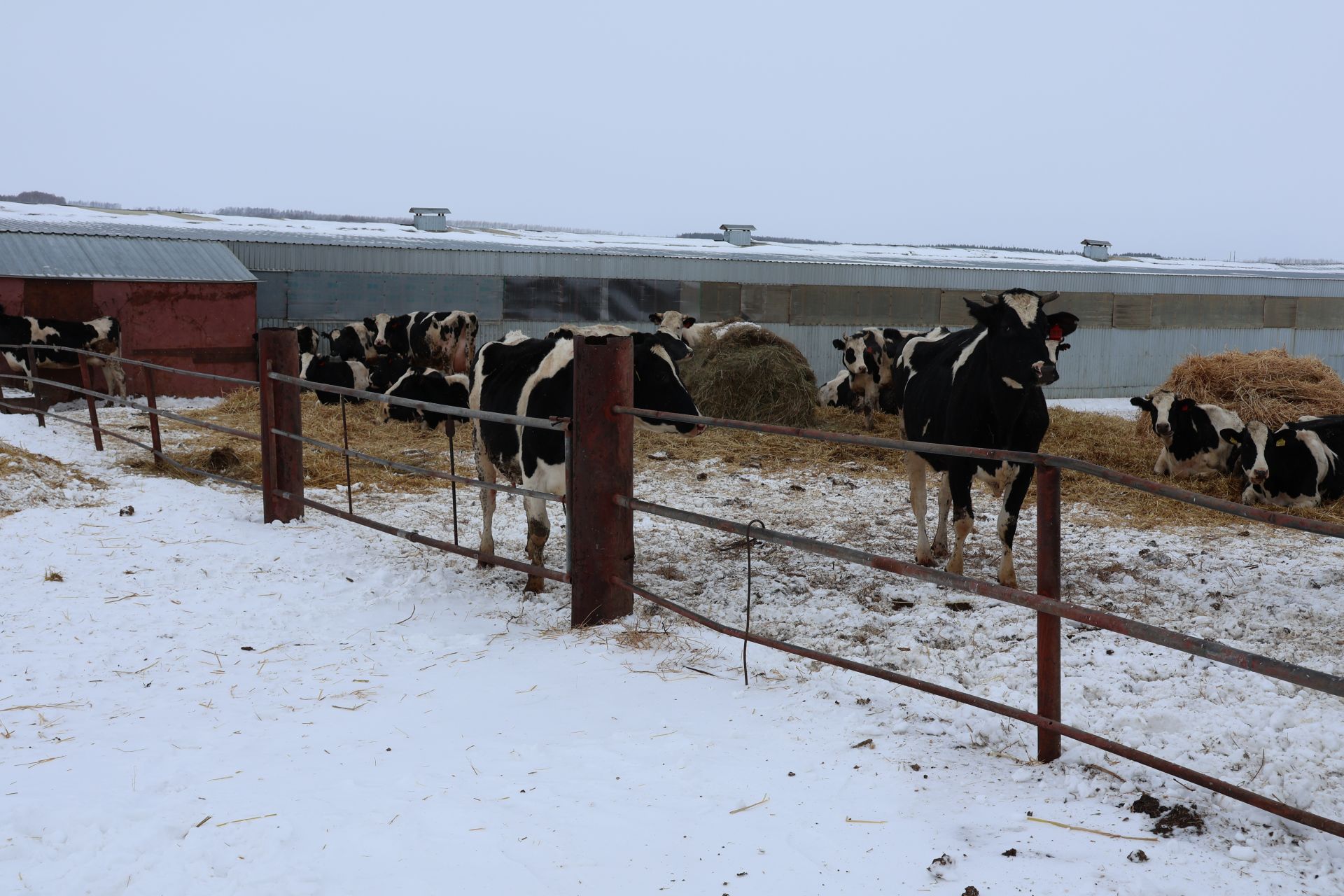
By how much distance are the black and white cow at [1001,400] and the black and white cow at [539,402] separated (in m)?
1.74

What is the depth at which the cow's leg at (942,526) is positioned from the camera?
25.1 ft

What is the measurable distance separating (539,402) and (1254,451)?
7871 millimetres

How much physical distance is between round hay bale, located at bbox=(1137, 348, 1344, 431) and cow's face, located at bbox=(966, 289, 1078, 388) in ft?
26.5

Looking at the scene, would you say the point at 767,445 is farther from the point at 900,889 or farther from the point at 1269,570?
the point at 900,889

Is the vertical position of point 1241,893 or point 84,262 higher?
point 84,262

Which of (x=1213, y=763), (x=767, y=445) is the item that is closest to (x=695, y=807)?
(x=1213, y=763)

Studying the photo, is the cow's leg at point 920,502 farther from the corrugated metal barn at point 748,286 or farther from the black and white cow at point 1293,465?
the corrugated metal barn at point 748,286

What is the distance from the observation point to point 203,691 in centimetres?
429

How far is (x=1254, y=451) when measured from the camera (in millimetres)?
10539

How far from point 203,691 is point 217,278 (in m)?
16.6

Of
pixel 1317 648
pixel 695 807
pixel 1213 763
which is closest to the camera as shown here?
pixel 695 807

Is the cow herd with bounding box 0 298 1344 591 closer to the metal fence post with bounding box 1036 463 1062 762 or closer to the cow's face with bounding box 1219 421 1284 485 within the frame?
the cow's face with bounding box 1219 421 1284 485

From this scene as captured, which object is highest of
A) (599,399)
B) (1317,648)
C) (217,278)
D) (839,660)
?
(217,278)

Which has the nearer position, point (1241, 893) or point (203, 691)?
point (1241, 893)
